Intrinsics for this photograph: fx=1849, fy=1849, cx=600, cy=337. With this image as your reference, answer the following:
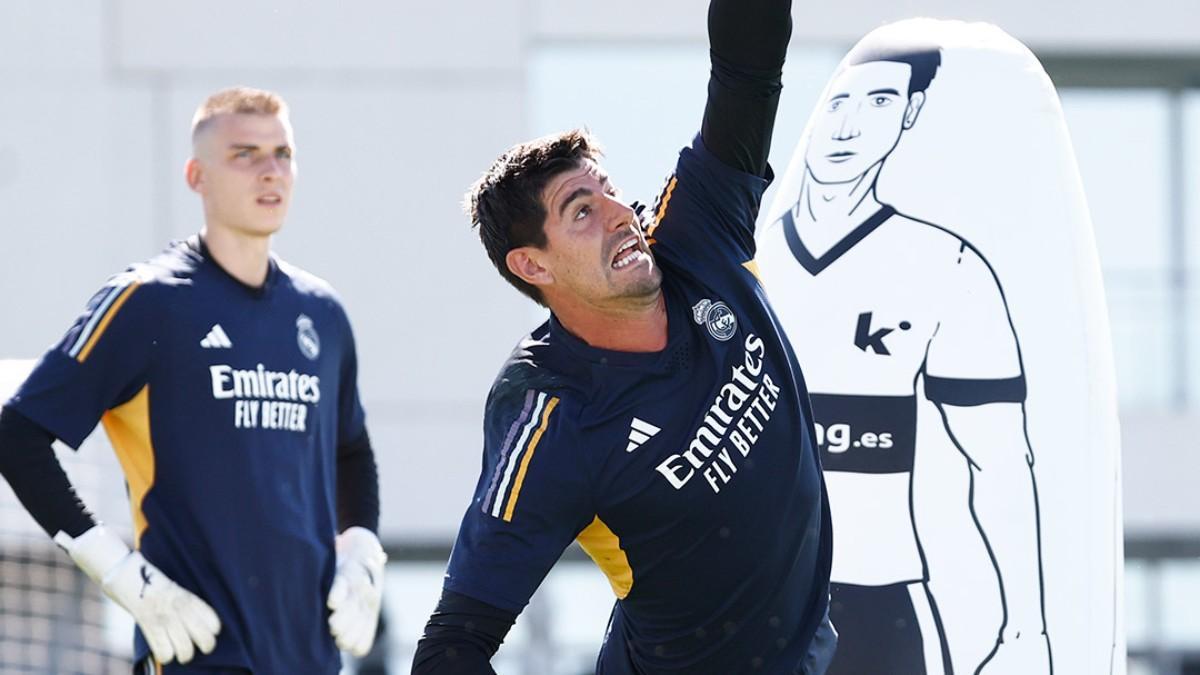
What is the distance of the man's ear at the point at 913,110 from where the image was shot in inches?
163

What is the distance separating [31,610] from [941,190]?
23.9 feet

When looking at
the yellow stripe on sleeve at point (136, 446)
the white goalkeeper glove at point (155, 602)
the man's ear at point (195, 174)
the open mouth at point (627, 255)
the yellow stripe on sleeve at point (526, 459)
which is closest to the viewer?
the yellow stripe on sleeve at point (526, 459)

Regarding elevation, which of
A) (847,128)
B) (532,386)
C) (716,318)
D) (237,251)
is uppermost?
(847,128)

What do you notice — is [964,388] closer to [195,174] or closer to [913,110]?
[913,110]

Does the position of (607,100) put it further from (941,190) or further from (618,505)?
(618,505)

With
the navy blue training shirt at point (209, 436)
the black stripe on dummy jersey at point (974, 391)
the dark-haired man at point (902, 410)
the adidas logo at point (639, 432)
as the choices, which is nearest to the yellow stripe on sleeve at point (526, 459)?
the adidas logo at point (639, 432)

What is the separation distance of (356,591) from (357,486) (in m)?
0.36

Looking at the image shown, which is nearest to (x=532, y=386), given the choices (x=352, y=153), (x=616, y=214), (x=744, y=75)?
(x=616, y=214)

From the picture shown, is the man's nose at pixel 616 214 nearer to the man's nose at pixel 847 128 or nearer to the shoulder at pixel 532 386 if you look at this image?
the shoulder at pixel 532 386

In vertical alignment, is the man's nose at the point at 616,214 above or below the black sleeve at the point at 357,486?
above

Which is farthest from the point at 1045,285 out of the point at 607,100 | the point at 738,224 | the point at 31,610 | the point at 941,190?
the point at 607,100

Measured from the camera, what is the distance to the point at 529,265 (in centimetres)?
345

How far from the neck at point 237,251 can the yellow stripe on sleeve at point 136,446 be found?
39 cm

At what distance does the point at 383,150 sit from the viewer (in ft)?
44.4
